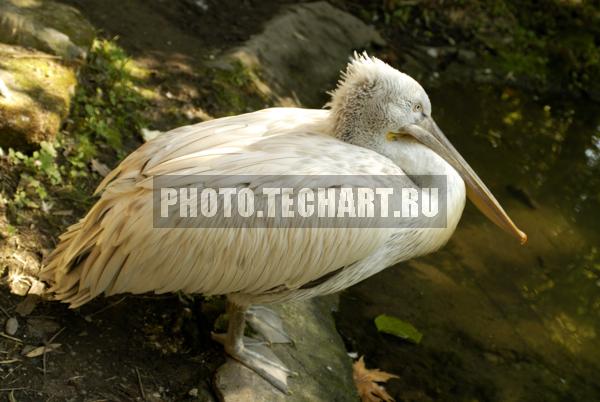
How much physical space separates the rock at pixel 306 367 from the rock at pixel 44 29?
2.06 m

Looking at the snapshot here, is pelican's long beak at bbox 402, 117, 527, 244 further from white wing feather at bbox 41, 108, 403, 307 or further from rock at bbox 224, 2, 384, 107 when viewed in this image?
rock at bbox 224, 2, 384, 107

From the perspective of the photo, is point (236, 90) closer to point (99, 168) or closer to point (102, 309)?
point (99, 168)

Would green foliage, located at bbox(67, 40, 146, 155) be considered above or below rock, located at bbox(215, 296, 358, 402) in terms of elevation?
above

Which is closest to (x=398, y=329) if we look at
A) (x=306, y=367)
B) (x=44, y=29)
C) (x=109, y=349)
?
(x=306, y=367)

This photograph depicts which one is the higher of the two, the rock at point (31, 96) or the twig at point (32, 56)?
the twig at point (32, 56)

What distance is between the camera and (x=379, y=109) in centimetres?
308

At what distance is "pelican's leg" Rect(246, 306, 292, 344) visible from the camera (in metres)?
3.46

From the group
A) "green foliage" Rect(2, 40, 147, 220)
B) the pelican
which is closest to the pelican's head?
the pelican

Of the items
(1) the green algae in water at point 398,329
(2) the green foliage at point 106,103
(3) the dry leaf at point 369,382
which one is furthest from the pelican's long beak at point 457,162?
(2) the green foliage at point 106,103

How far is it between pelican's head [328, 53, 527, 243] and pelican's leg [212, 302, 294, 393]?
0.98 meters

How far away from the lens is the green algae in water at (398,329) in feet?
13.2

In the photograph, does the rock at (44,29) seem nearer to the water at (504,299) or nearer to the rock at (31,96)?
the rock at (31,96)

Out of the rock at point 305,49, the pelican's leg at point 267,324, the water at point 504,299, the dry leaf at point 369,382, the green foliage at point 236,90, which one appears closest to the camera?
the pelican's leg at point 267,324

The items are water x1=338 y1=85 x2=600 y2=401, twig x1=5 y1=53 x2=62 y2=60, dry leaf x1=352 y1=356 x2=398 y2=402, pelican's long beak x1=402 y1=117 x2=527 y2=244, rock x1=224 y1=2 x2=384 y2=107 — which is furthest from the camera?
rock x1=224 y1=2 x2=384 y2=107
